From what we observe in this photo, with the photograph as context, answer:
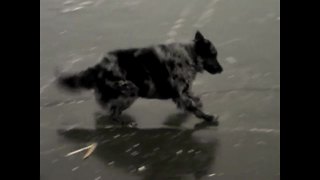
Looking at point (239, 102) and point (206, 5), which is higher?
point (206, 5)

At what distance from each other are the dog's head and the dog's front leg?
74mm

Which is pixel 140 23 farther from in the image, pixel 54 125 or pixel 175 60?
pixel 54 125

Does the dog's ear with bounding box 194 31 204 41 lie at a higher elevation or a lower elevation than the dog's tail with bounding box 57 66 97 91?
higher

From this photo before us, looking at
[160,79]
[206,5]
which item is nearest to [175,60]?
[160,79]

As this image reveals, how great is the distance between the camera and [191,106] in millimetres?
1030

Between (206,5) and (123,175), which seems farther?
(206,5)

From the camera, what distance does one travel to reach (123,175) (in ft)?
3.25

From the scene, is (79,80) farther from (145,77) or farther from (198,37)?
(198,37)

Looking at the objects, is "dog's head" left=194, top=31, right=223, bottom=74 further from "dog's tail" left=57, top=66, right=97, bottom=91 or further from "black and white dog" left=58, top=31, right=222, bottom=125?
"dog's tail" left=57, top=66, right=97, bottom=91

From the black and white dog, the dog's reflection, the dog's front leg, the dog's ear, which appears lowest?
the dog's reflection

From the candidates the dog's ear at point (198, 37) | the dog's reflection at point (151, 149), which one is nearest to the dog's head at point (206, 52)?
the dog's ear at point (198, 37)

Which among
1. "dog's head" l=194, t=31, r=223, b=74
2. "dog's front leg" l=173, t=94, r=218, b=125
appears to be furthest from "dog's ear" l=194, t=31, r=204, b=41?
"dog's front leg" l=173, t=94, r=218, b=125

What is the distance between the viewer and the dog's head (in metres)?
1.05
